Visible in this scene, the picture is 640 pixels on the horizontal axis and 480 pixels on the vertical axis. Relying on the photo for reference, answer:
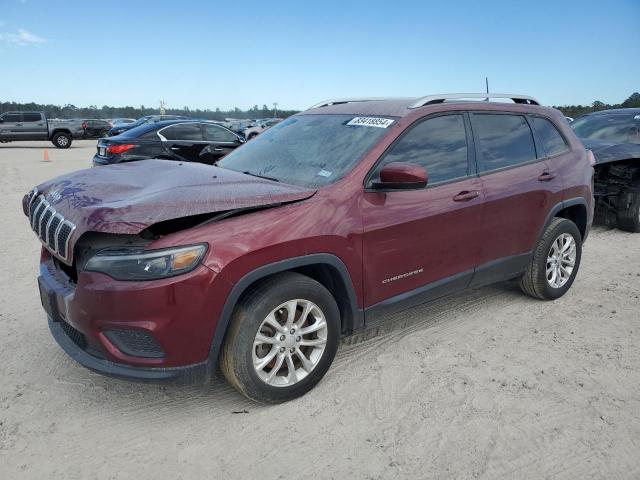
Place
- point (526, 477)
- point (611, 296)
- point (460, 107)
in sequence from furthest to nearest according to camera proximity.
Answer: point (611, 296) < point (460, 107) < point (526, 477)

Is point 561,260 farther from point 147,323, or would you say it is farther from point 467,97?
point 147,323

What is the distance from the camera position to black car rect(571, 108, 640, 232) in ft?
23.2

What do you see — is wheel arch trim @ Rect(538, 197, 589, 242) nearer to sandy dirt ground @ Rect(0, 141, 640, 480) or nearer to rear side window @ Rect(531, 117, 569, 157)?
rear side window @ Rect(531, 117, 569, 157)

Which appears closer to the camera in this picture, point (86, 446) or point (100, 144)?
point (86, 446)

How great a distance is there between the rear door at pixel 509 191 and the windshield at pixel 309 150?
3.18 feet

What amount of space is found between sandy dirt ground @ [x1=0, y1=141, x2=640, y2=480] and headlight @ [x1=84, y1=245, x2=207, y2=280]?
921 millimetres

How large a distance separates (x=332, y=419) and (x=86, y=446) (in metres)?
1.30

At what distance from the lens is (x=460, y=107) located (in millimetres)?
3852

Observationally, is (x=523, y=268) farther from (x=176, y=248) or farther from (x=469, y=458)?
(x=176, y=248)

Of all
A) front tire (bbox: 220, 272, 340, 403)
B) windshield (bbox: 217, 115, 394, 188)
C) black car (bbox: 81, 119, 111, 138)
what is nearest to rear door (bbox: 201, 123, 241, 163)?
windshield (bbox: 217, 115, 394, 188)

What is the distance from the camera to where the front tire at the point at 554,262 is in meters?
4.45

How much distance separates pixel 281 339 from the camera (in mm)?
2971

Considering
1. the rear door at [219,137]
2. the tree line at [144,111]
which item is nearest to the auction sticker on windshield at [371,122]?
the rear door at [219,137]

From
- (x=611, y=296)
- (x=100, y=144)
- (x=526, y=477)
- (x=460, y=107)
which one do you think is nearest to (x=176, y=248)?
(x=526, y=477)
